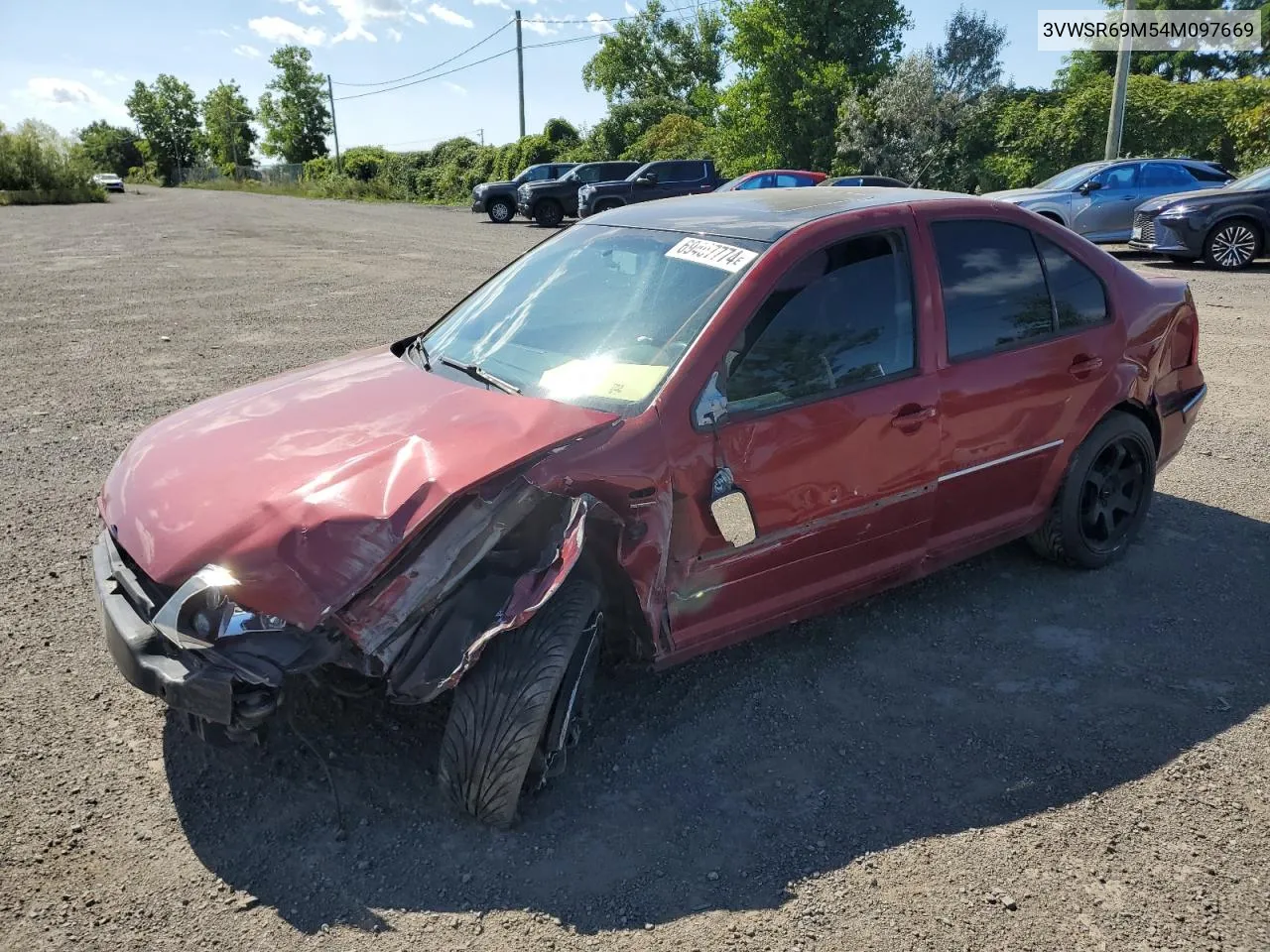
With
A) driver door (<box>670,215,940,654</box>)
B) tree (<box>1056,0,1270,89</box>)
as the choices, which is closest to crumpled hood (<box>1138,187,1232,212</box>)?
driver door (<box>670,215,940,654</box>)

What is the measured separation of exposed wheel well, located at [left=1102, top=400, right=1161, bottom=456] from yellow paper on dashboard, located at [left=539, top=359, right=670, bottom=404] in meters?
2.35

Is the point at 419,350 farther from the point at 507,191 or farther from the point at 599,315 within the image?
the point at 507,191

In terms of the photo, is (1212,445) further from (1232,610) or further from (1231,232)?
(1231,232)

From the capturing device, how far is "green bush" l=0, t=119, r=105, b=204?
49.9 meters

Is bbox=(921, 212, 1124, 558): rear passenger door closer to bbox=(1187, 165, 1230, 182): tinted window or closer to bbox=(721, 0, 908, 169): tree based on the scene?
bbox=(1187, 165, 1230, 182): tinted window

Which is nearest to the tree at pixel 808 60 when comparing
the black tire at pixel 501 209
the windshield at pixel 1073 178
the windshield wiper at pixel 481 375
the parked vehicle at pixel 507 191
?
the parked vehicle at pixel 507 191

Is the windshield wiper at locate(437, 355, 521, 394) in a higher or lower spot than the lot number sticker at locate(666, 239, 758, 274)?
lower

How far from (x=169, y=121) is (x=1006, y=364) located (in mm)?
126780

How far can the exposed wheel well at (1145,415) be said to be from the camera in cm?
422

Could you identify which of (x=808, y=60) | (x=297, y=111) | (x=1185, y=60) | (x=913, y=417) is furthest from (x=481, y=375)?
(x=297, y=111)

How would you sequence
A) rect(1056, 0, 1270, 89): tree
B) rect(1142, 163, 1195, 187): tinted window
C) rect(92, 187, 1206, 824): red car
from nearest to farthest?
1. rect(92, 187, 1206, 824): red car
2. rect(1142, 163, 1195, 187): tinted window
3. rect(1056, 0, 1270, 89): tree

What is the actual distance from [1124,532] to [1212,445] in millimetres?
2133

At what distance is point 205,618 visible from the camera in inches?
96.7

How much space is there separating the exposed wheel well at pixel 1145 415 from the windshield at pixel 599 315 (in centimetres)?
206
